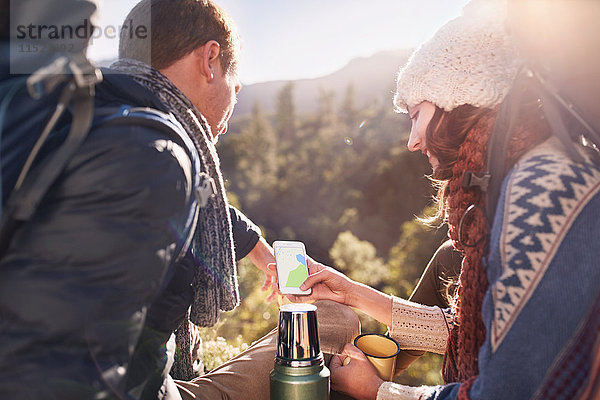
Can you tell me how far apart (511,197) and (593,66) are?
18.5 inches

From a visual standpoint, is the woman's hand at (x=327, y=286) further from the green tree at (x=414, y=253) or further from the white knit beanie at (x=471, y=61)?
the green tree at (x=414, y=253)

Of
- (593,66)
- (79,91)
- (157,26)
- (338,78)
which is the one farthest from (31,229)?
(338,78)

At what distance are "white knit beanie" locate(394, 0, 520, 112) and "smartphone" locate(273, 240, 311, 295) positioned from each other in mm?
1109

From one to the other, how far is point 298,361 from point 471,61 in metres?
1.31

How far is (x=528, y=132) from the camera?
5.19 ft

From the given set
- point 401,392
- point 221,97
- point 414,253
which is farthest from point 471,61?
point 414,253

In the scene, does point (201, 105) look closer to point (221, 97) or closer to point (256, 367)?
point (221, 97)

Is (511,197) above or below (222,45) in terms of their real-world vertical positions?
below

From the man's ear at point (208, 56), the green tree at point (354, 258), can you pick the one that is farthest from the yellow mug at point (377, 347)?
the green tree at point (354, 258)

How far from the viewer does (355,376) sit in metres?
2.08

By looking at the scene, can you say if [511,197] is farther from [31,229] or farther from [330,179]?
[330,179]

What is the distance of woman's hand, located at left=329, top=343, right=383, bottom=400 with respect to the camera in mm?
2043

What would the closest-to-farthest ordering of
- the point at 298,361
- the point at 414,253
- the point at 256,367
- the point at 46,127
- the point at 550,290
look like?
the point at 46,127
the point at 550,290
the point at 298,361
the point at 256,367
the point at 414,253

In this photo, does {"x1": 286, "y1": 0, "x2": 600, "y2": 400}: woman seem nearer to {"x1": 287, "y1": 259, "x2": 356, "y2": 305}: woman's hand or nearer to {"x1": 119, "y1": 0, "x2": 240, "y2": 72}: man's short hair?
Result: {"x1": 287, "y1": 259, "x2": 356, "y2": 305}: woman's hand
